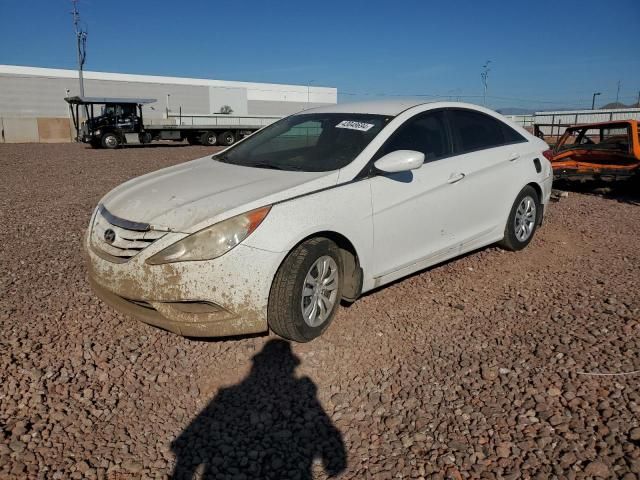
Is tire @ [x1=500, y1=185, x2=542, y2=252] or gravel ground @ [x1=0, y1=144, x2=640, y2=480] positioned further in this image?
tire @ [x1=500, y1=185, x2=542, y2=252]

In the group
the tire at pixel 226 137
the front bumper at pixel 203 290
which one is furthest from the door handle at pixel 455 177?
the tire at pixel 226 137

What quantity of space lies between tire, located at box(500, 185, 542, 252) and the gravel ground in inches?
20.8

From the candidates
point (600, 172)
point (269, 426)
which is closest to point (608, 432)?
→ point (269, 426)

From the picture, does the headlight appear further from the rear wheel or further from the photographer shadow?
the rear wheel

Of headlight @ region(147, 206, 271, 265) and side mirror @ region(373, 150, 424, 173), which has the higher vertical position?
side mirror @ region(373, 150, 424, 173)

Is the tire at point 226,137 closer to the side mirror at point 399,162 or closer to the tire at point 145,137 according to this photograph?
the tire at point 145,137

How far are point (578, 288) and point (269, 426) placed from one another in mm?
2997

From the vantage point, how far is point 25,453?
93.6 inches

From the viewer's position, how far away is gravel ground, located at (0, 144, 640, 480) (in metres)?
2.35

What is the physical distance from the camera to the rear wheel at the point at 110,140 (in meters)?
24.9

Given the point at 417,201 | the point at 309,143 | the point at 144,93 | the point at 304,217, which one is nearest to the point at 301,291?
the point at 304,217

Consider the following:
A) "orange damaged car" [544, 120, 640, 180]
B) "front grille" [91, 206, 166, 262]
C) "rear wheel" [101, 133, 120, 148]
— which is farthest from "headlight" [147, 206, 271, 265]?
"rear wheel" [101, 133, 120, 148]

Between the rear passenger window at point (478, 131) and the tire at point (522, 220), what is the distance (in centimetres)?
55

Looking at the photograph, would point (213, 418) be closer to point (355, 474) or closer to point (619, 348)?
point (355, 474)
